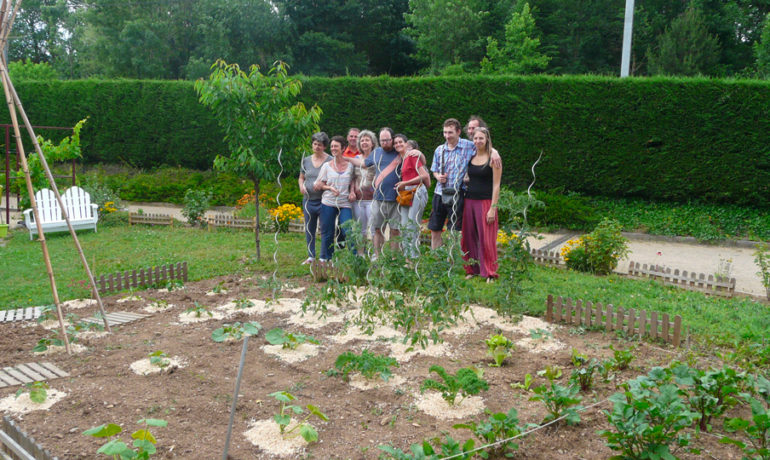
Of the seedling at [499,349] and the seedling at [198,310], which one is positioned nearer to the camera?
the seedling at [499,349]

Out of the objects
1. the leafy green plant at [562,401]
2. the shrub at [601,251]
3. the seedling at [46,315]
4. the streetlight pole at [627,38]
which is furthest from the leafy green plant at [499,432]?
the streetlight pole at [627,38]

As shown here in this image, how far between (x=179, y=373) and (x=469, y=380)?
2131 mm

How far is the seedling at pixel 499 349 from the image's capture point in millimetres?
4496

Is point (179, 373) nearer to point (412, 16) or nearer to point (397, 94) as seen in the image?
point (397, 94)

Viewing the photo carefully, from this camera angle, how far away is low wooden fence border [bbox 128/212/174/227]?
11.5 metres

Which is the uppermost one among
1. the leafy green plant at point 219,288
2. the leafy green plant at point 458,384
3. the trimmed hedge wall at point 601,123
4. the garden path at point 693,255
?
the trimmed hedge wall at point 601,123

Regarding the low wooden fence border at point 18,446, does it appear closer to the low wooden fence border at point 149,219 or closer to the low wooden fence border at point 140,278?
the low wooden fence border at point 140,278

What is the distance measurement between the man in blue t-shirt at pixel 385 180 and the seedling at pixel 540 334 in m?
2.34

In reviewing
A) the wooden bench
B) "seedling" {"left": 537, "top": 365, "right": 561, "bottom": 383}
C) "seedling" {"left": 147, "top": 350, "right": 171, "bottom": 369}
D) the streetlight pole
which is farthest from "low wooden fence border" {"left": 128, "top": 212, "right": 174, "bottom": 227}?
the streetlight pole

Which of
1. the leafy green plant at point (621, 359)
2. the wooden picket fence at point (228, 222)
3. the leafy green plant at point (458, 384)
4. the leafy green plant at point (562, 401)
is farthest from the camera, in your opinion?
the wooden picket fence at point (228, 222)

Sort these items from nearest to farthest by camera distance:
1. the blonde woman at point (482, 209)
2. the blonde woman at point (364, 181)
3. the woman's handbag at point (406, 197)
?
the blonde woman at point (482, 209)
the woman's handbag at point (406, 197)
the blonde woman at point (364, 181)

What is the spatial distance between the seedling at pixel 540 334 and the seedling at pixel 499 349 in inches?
11.4

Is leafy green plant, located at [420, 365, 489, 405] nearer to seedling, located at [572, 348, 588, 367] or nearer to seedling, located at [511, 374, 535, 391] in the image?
seedling, located at [511, 374, 535, 391]

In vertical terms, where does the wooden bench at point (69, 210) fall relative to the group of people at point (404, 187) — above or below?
below
